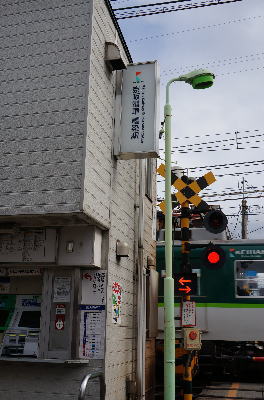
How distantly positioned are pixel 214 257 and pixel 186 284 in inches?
27.4

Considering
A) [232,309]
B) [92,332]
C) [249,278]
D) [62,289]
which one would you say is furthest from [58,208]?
[249,278]

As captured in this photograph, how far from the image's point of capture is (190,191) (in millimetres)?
8734

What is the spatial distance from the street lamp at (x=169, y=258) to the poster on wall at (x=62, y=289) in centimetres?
164

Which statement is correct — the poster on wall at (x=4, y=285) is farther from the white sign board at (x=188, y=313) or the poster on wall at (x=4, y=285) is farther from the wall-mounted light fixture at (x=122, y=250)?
the white sign board at (x=188, y=313)

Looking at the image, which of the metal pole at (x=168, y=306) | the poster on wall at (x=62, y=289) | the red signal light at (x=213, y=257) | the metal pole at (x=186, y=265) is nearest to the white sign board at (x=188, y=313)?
the metal pole at (x=186, y=265)

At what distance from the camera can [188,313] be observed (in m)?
8.21

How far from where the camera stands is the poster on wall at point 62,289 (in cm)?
705

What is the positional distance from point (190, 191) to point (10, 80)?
3788 mm

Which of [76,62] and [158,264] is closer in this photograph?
[76,62]

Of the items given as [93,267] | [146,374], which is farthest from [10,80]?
[146,374]

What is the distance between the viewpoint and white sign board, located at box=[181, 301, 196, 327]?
8.18m

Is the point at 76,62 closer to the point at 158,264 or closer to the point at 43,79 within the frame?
the point at 43,79

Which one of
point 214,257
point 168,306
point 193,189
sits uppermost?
point 193,189

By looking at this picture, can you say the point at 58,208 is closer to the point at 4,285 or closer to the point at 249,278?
the point at 4,285
